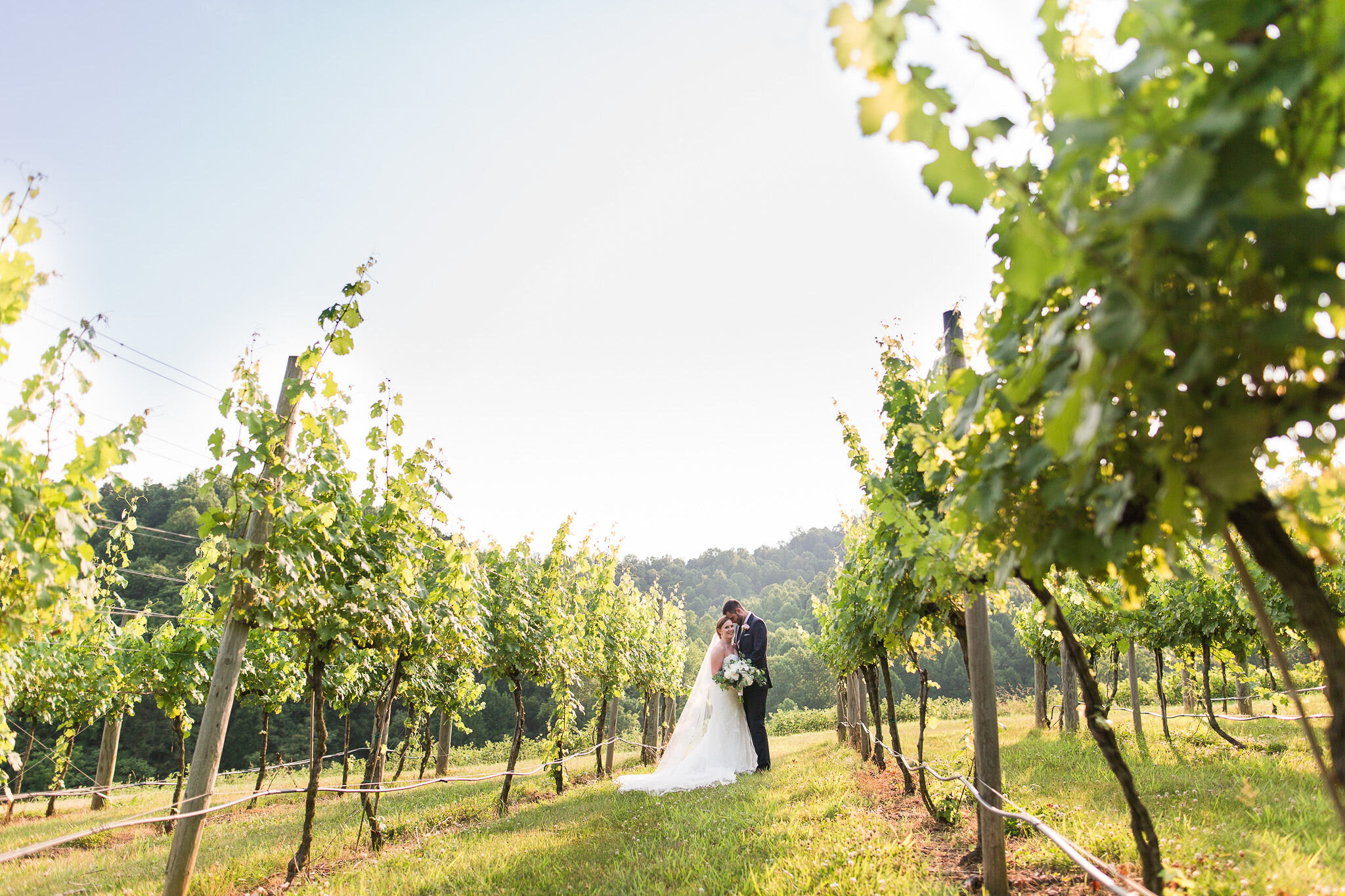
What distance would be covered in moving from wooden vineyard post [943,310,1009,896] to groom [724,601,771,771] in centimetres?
709

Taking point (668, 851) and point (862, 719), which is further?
point (862, 719)

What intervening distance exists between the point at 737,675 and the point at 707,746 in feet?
4.27

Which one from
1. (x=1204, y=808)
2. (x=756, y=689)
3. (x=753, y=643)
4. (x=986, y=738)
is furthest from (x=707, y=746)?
(x=986, y=738)

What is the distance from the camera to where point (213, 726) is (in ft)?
14.4

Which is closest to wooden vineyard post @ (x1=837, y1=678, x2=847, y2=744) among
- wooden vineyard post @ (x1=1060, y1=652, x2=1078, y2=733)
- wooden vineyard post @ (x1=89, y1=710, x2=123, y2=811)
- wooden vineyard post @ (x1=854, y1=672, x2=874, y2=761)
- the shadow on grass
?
wooden vineyard post @ (x1=854, y1=672, x2=874, y2=761)

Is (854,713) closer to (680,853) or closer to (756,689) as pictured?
(756,689)

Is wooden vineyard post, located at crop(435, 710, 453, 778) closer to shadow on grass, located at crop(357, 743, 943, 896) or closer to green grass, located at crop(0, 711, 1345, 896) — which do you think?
green grass, located at crop(0, 711, 1345, 896)

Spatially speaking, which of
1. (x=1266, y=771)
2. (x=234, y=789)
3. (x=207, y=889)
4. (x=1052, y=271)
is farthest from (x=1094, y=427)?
(x=234, y=789)

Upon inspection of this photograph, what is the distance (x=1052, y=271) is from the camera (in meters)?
1.00

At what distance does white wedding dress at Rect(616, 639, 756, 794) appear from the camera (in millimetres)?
9867

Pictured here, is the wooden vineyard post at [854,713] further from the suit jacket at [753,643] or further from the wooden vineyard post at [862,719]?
the suit jacket at [753,643]

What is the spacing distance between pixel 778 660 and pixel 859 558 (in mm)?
41318

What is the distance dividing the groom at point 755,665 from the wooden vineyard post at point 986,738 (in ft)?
23.3

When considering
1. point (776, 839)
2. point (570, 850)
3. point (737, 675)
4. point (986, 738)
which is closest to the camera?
point (986, 738)
